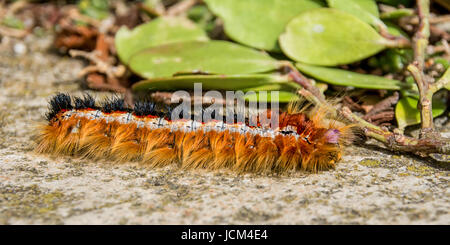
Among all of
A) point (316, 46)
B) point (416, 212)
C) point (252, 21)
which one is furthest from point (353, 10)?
point (416, 212)

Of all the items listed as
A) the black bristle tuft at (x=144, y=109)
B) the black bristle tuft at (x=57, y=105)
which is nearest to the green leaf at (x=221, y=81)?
the black bristle tuft at (x=144, y=109)

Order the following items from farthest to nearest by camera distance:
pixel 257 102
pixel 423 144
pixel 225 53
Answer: pixel 225 53, pixel 257 102, pixel 423 144

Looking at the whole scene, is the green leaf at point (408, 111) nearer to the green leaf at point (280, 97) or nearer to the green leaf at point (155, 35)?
the green leaf at point (280, 97)

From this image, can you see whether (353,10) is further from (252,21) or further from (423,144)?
(423,144)

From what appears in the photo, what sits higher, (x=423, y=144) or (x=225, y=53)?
(x=225, y=53)

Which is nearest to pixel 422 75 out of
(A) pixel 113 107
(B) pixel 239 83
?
(B) pixel 239 83
